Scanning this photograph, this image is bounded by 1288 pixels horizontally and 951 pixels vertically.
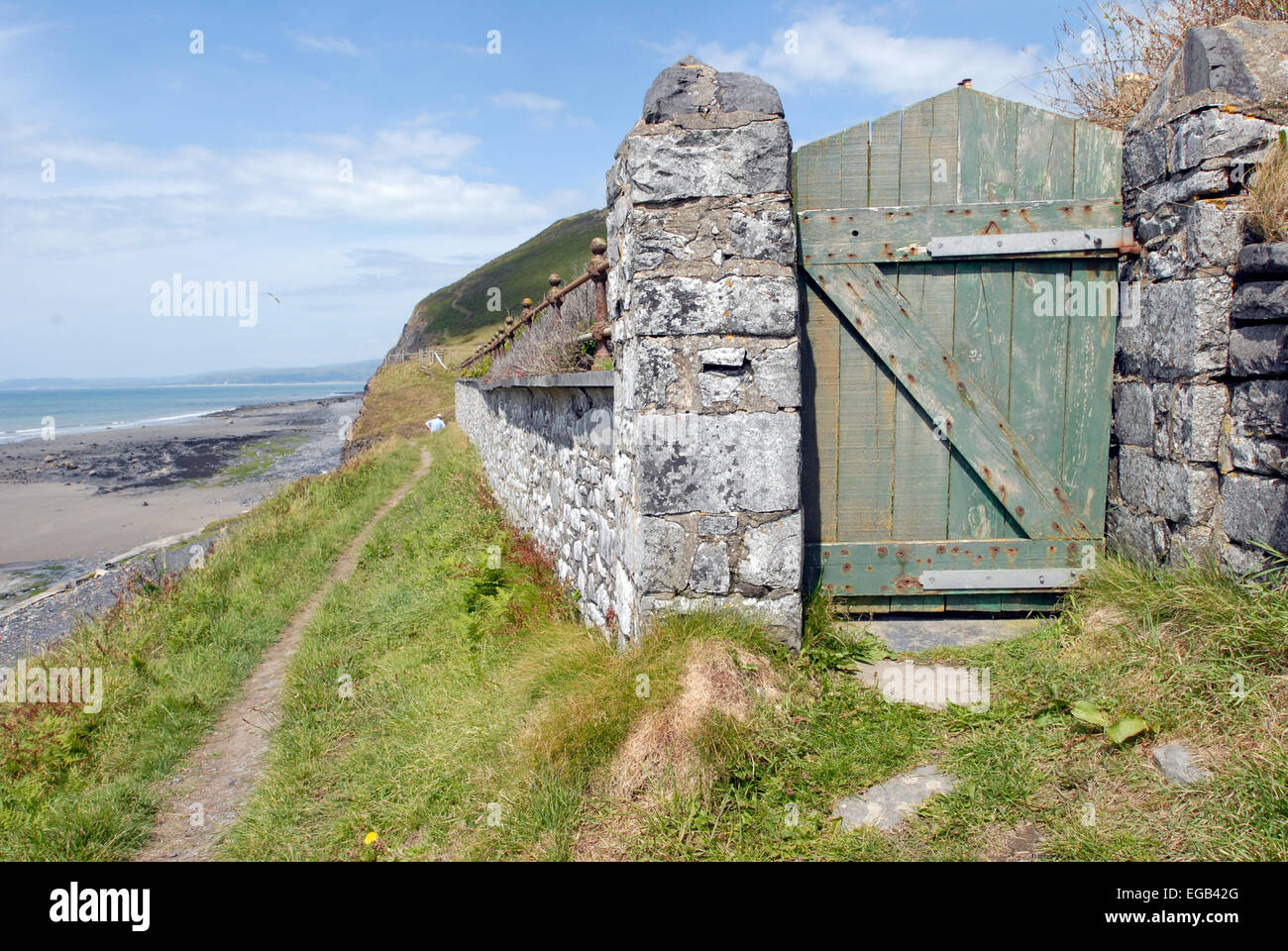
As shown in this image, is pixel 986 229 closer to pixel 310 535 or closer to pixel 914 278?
pixel 914 278

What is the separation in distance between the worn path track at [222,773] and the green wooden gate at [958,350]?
3.43 m

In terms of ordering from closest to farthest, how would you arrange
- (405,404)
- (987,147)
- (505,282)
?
1. (987,147)
2. (405,404)
3. (505,282)

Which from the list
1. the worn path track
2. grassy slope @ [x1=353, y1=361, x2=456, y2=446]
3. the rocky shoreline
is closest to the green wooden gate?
the worn path track

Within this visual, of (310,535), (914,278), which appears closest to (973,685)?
(914,278)

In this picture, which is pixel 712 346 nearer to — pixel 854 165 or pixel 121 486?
pixel 854 165

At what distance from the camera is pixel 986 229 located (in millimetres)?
3666

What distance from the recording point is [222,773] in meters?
4.43

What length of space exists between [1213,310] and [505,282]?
77590 millimetres

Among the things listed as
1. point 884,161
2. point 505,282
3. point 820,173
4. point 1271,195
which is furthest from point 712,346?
point 505,282

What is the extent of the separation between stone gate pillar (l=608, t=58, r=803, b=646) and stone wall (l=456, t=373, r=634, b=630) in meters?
0.44

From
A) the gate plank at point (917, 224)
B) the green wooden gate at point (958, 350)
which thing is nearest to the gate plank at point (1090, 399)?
the green wooden gate at point (958, 350)

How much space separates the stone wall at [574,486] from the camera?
408cm

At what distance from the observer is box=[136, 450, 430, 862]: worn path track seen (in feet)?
12.3
